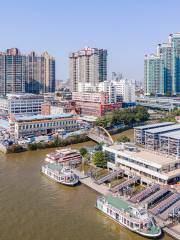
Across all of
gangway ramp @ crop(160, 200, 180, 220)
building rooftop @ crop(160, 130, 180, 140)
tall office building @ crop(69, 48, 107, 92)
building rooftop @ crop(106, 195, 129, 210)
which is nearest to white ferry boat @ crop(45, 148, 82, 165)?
building rooftop @ crop(160, 130, 180, 140)

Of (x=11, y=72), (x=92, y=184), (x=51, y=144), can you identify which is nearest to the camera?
(x=92, y=184)

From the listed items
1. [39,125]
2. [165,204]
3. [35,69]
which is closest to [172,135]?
[165,204]

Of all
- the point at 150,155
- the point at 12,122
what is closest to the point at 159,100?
the point at 12,122

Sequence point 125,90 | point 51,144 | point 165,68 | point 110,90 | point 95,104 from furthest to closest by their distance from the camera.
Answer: point 165,68 → point 125,90 → point 110,90 → point 95,104 → point 51,144

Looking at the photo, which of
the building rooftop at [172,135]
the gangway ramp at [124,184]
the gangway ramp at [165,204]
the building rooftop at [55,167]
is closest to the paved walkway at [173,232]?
the gangway ramp at [165,204]

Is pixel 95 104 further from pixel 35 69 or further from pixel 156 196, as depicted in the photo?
pixel 35 69

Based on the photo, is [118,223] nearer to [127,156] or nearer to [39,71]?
[127,156]

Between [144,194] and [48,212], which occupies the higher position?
[144,194]
